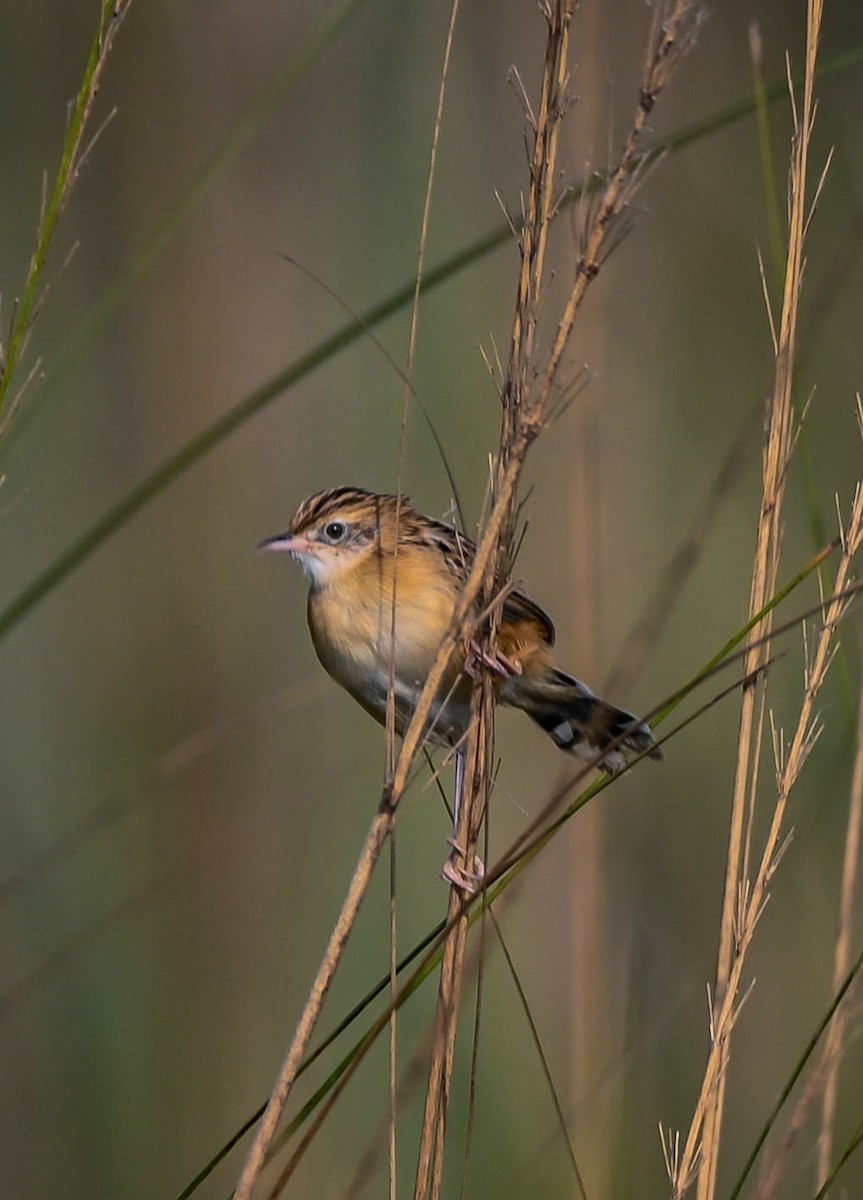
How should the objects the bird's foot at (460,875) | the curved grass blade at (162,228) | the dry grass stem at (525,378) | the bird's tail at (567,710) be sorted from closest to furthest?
the dry grass stem at (525,378)
the bird's foot at (460,875)
the curved grass blade at (162,228)
the bird's tail at (567,710)

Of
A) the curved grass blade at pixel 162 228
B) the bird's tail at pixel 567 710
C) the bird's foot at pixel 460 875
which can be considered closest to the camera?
the bird's foot at pixel 460 875

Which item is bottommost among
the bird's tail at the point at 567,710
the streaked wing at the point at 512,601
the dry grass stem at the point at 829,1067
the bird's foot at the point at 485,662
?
the dry grass stem at the point at 829,1067

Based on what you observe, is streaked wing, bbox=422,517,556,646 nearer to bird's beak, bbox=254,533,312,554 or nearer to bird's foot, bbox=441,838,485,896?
bird's beak, bbox=254,533,312,554

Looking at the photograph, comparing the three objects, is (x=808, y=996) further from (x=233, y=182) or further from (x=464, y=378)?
(x=233, y=182)

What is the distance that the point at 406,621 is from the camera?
2.91 m

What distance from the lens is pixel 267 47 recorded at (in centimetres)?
486

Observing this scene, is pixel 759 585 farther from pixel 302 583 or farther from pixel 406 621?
pixel 302 583

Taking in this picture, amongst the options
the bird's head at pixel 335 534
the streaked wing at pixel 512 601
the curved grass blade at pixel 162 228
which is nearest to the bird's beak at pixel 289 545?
the bird's head at pixel 335 534

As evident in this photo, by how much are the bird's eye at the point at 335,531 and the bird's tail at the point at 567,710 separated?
48 cm

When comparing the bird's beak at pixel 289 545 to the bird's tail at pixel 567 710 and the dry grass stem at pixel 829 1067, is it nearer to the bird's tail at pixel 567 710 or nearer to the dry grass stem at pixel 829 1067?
the bird's tail at pixel 567 710

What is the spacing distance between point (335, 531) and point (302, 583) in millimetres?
1090

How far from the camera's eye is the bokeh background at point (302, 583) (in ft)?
10.6

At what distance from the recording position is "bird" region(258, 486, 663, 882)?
9.46 ft

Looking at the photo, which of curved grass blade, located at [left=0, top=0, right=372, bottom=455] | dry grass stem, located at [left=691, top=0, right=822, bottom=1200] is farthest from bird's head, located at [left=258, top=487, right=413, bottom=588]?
dry grass stem, located at [left=691, top=0, right=822, bottom=1200]
